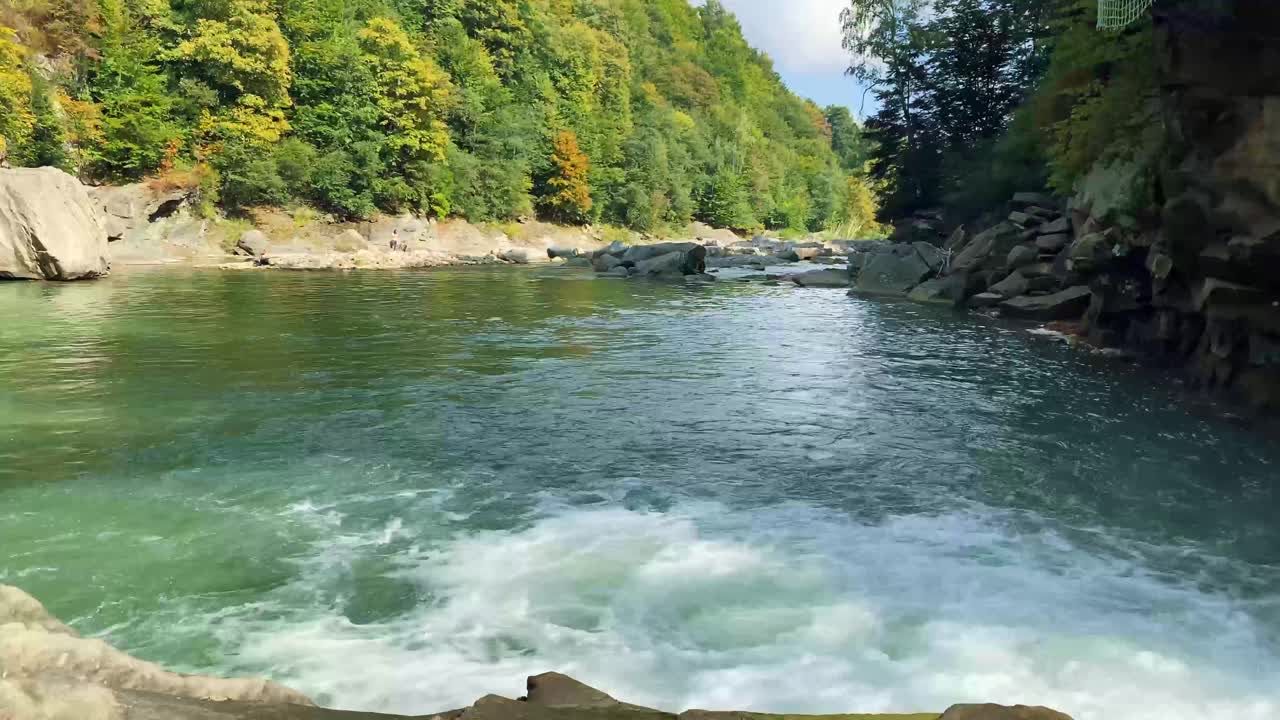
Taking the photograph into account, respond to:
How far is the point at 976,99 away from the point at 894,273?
1408 centimetres

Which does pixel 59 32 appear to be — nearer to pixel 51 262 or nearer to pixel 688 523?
pixel 51 262

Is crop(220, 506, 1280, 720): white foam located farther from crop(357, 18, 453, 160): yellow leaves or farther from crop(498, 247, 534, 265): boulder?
crop(357, 18, 453, 160): yellow leaves

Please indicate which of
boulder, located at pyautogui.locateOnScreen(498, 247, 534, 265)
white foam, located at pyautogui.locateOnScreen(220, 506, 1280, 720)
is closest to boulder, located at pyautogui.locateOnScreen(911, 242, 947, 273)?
white foam, located at pyautogui.locateOnScreen(220, 506, 1280, 720)

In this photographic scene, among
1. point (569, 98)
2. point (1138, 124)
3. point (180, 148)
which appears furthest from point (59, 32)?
point (1138, 124)

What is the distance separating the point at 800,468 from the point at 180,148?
153ft

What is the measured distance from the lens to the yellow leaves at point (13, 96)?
128 feet

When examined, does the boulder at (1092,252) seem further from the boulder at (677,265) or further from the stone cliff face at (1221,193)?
the boulder at (677,265)

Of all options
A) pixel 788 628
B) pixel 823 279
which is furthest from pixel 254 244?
pixel 788 628

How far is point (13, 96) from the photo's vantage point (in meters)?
39.1

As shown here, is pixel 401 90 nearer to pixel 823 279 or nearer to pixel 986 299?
pixel 823 279

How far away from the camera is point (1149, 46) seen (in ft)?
42.7

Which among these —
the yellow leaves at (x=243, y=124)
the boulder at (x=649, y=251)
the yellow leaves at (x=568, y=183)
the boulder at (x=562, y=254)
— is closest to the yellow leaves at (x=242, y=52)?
the yellow leaves at (x=243, y=124)

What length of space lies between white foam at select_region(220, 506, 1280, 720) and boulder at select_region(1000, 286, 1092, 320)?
13.5m

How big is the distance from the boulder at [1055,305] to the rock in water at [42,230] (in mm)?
27178
